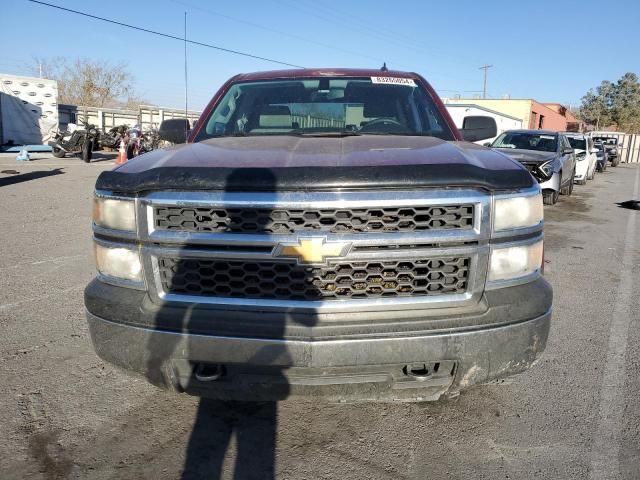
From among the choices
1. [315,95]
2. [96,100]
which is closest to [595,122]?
[96,100]

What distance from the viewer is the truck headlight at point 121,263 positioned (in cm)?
225

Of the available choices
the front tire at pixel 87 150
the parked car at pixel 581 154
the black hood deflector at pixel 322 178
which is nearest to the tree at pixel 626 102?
the parked car at pixel 581 154

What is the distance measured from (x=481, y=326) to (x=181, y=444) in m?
1.57

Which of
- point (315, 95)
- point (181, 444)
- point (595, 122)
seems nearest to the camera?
point (181, 444)

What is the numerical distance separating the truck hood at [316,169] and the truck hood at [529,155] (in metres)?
9.28

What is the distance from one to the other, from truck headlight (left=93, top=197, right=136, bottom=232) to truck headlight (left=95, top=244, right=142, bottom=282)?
10cm

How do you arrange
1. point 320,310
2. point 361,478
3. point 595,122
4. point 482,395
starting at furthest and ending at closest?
point 595,122
point 482,395
point 361,478
point 320,310

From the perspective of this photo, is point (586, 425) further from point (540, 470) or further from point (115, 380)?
point (115, 380)

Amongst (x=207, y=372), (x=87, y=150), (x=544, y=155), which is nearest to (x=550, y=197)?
(x=544, y=155)

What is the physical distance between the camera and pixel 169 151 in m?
2.80

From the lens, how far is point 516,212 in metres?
2.21

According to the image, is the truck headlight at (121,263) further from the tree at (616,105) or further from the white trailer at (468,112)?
the tree at (616,105)

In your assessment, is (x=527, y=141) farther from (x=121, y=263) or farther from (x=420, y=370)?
(x=121, y=263)

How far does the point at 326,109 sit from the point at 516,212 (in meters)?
2.01
